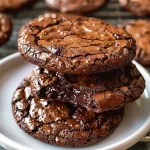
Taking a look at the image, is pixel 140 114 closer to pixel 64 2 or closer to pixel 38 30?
pixel 38 30

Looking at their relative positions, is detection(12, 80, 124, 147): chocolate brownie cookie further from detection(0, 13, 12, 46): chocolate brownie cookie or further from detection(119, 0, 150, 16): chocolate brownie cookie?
detection(119, 0, 150, 16): chocolate brownie cookie

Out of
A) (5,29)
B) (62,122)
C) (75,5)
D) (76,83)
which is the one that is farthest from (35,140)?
(75,5)

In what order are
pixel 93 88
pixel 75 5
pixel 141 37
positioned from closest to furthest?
pixel 93 88
pixel 141 37
pixel 75 5

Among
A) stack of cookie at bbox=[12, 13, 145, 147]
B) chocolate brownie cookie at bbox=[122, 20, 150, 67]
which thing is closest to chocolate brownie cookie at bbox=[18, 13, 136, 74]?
stack of cookie at bbox=[12, 13, 145, 147]

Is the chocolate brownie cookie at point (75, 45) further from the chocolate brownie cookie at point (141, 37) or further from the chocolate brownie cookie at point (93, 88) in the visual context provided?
the chocolate brownie cookie at point (141, 37)

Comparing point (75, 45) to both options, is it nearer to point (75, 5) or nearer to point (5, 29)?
point (5, 29)

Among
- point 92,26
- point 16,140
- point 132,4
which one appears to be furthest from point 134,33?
point 16,140

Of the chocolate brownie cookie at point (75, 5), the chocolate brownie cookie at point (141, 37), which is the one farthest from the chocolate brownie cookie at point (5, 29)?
the chocolate brownie cookie at point (141, 37)
